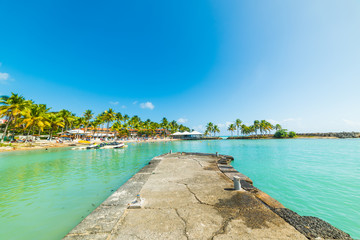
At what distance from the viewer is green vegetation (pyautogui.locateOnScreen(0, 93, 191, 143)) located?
2736 cm

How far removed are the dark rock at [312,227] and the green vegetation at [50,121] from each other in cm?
4105

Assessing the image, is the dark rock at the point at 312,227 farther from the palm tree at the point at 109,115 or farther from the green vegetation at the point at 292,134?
the green vegetation at the point at 292,134

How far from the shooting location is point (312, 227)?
110 inches

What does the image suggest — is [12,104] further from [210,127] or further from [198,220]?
[210,127]

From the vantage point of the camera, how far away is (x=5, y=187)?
6938mm

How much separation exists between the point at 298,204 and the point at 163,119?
275 ft

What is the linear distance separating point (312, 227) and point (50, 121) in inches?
2108

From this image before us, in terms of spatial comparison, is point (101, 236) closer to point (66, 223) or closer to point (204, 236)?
point (204, 236)

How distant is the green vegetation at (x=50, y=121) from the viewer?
27.4 m

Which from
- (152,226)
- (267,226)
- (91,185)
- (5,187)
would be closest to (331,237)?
(267,226)

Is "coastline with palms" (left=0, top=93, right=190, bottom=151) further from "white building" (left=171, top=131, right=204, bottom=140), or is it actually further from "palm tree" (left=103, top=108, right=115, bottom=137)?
"white building" (left=171, top=131, right=204, bottom=140)

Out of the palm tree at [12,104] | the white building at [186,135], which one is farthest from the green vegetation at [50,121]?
the white building at [186,135]

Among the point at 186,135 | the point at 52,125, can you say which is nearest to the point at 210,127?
the point at 186,135

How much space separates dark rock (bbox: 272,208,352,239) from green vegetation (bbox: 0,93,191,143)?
135ft
